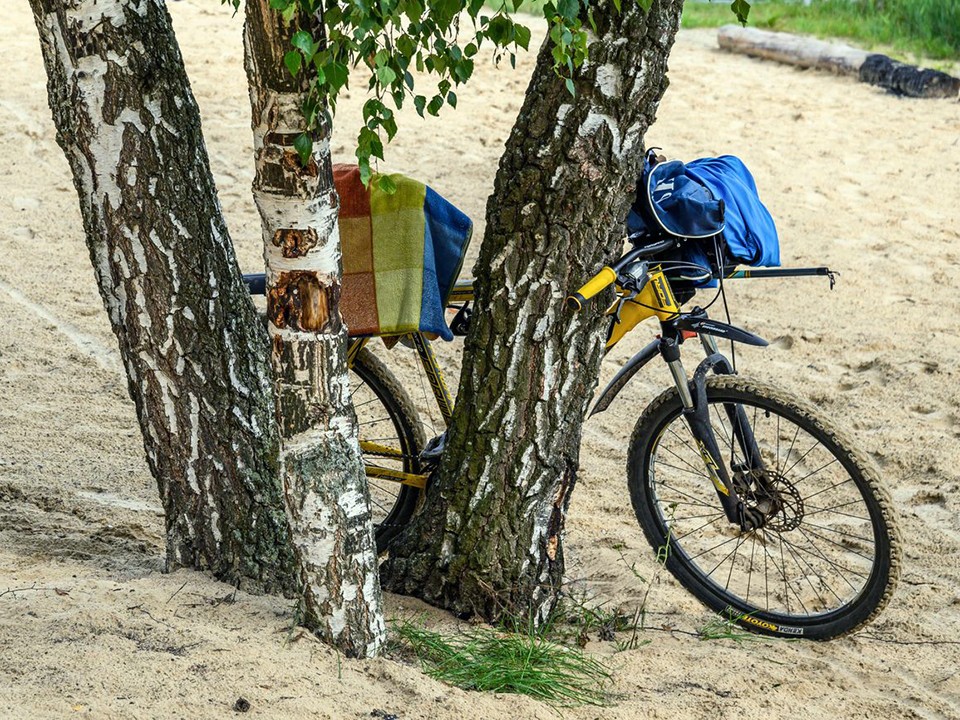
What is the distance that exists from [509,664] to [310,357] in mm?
911

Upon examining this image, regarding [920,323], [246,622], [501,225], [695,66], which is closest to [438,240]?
[501,225]

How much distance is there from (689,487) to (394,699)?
2026 mm

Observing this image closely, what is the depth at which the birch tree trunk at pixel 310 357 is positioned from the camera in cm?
221

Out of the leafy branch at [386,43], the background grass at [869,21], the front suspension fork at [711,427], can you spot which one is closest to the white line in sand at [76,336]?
the front suspension fork at [711,427]

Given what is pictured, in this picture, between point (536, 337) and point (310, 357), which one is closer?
point (310, 357)

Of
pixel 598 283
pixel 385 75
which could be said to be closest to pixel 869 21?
pixel 598 283

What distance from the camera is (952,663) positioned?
3.10 metres

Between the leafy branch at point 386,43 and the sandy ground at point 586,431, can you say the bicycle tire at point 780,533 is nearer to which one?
the sandy ground at point 586,431

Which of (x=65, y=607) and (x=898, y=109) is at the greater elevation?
(x=898, y=109)

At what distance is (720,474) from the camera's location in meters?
3.24

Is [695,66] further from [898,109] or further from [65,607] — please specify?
[65,607]

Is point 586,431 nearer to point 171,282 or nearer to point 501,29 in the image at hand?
point 171,282

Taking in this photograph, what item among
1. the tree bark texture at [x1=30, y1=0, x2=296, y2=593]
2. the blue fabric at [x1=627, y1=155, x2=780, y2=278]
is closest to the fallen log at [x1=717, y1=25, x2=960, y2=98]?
the blue fabric at [x1=627, y1=155, x2=780, y2=278]

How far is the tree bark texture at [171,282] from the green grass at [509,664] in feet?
1.41
